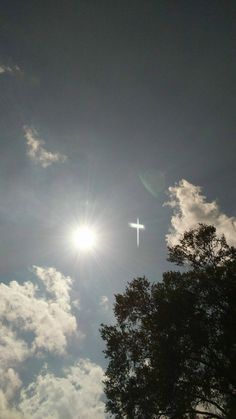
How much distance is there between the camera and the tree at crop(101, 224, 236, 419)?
18.7 metres

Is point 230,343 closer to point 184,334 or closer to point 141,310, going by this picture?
point 184,334

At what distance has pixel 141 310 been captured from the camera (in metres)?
22.9

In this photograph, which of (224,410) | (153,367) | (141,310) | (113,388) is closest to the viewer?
(224,410)

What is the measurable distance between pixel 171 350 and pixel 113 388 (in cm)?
516

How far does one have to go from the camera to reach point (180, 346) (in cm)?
1931

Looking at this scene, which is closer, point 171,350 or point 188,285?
point 171,350

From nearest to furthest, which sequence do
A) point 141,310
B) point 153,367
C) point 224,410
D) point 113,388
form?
1. point 224,410
2. point 153,367
3. point 113,388
4. point 141,310

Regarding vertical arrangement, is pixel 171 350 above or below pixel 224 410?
above

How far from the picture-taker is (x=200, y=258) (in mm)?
23188

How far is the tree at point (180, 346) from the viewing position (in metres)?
18.7

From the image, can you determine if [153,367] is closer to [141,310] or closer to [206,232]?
[141,310]

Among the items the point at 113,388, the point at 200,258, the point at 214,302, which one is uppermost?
the point at 200,258

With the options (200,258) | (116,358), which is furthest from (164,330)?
(200,258)

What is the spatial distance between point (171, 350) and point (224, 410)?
4327 mm
